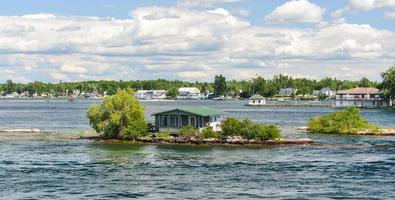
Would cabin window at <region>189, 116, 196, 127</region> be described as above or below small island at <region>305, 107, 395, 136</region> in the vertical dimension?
above

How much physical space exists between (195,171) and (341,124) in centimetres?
4624

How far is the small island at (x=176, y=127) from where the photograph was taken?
A: 7819 centimetres

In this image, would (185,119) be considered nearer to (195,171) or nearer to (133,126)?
(133,126)

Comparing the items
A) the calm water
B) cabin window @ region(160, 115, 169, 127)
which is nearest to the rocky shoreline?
the calm water

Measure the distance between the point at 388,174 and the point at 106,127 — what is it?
128ft

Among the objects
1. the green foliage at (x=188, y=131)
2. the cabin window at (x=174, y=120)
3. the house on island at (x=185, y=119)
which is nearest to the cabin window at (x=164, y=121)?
the house on island at (x=185, y=119)

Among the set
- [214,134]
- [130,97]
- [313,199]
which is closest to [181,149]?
[214,134]

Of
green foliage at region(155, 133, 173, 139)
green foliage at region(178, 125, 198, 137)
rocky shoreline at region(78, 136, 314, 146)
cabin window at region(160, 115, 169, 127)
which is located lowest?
rocky shoreline at region(78, 136, 314, 146)

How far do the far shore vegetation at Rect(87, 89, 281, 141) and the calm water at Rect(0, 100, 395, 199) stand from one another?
4982 mm

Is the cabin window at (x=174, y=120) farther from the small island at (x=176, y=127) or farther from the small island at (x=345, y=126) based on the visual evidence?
the small island at (x=345, y=126)

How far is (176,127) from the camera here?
273 feet

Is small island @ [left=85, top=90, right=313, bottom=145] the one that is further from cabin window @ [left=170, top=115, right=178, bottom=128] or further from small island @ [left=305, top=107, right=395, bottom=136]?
small island @ [left=305, top=107, right=395, bottom=136]

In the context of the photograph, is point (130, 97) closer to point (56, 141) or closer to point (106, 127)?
point (106, 127)

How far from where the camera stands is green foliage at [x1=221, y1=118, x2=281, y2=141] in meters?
78.1
